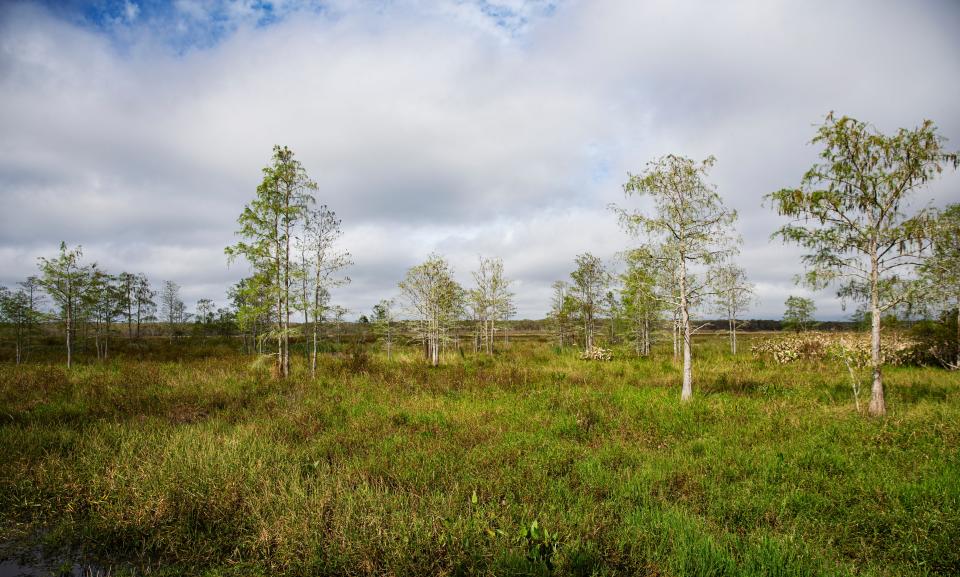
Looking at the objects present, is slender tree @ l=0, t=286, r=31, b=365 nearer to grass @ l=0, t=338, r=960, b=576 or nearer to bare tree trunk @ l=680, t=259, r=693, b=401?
grass @ l=0, t=338, r=960, b=576

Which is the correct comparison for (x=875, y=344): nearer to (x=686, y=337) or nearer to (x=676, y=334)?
(x=686, y=337)

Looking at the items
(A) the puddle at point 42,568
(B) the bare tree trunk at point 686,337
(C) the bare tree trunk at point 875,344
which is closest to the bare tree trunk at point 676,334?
(B) the bare tree trunk at point 686,337

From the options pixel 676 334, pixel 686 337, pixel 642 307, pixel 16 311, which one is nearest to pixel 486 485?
pixel 686 337

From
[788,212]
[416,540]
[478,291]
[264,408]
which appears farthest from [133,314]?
[788,212]

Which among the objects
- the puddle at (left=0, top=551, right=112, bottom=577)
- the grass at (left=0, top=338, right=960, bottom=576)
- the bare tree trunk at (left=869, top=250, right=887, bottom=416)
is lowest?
the puddle at (left=0, top=551, right=112, bottom=577)

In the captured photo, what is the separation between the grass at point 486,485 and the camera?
3955 millimetres

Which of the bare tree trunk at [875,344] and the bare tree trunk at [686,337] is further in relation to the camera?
the bare tree trunk at [686,337]

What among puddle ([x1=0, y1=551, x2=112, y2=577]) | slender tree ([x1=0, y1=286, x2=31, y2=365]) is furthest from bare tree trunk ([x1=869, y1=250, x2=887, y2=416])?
slender tree ([x1=0, y1=286, x2=31, y2=365])

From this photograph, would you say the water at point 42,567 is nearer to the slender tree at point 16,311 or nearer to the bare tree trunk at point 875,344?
the bare tree trunk at point 875,344

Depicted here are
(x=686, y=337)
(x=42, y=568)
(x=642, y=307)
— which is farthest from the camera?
(x=642, y=307)

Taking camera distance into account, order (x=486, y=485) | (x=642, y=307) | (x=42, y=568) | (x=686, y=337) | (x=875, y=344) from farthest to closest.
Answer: (x=642, y=307)
(x=686, y=337)
(x=875, y=344)
(x=486, y=485)
(x=42, y=568)

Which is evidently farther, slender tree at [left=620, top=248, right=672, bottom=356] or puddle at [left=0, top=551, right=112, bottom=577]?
slender tree at [left=620, top=248, right=672, bottom=356]

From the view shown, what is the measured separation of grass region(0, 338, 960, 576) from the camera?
13.0ft

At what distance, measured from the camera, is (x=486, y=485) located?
5.43 meters
